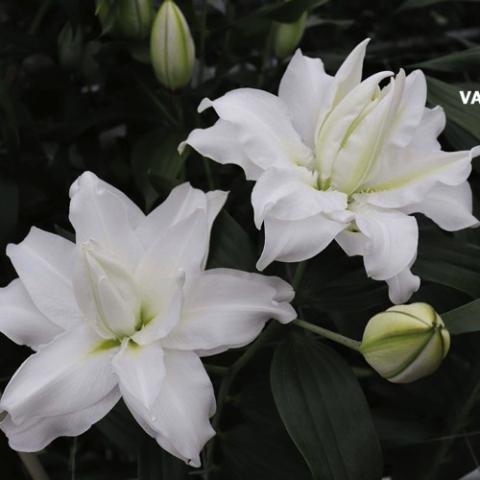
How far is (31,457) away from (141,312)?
0.17m

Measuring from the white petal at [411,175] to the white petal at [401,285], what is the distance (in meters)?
0.04

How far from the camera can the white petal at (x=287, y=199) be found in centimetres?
41

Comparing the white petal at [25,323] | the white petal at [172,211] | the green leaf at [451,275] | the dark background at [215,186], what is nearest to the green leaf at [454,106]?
the dark background at [215,186]

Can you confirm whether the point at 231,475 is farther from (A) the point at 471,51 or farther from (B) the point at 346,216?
(A) the point at 471,51

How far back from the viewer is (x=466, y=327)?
0.45m

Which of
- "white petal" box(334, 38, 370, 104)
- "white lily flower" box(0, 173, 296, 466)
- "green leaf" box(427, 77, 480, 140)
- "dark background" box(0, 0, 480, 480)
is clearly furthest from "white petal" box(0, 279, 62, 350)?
"green leaf" box(427, 77, 480, 140)

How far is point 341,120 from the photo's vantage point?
1.43 feet

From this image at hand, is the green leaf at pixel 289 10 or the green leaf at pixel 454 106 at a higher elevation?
the green leaf at pixel 289 10

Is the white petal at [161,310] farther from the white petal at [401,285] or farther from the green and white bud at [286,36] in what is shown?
the green and white bud at [286,36]

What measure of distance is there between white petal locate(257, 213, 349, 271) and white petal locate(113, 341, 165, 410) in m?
0.07

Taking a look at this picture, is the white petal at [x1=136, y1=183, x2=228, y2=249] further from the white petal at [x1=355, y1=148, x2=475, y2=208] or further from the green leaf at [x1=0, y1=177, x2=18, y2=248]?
the green leaf at [x1=0, y1=177, x2=18, y2=248]

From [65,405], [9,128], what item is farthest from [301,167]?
[9,128]

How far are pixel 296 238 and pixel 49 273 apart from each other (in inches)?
5.7

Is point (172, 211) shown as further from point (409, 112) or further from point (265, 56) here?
point (265, 56)
